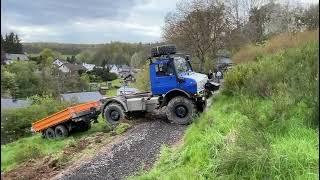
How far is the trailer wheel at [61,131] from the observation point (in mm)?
16031

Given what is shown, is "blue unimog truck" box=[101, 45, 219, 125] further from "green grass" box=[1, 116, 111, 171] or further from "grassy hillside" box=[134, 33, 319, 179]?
"grassy hillside" box=[134, 33, 319, 179]

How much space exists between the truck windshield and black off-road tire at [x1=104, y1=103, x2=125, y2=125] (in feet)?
7.57

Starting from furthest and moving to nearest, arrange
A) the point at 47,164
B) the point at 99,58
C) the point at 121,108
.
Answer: the point at 99,58
the point at 121,108
the point at 47,164

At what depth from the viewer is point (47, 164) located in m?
10.8

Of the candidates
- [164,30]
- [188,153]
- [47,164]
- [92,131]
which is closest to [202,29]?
[164,30]

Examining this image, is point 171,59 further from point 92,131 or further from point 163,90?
point 92,131

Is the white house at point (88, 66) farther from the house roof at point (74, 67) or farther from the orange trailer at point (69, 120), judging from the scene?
the orange trailer at point (69, 120)

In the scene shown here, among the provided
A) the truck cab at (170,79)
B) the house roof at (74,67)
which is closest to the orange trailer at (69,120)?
the truck cab at (170,79)

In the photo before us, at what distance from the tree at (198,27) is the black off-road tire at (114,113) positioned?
58.8ft

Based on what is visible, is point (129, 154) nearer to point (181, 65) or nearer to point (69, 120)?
point (181, 65)

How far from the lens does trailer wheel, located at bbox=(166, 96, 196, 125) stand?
13781 millimetres

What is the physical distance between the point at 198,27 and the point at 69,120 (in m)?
18.9

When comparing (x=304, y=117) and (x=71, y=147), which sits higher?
(x=304, y=117)

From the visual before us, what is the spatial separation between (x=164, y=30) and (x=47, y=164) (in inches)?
978
